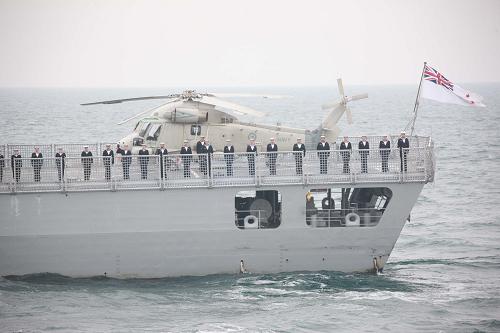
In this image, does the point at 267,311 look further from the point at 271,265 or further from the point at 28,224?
the point at 28,224

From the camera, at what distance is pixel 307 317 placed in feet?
95.5

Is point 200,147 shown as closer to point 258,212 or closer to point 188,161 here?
point 188,161

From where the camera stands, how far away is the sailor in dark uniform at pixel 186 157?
3177 cm

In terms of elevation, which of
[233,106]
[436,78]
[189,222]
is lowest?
[189,222]

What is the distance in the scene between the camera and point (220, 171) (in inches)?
1258

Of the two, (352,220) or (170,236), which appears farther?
(352,220)

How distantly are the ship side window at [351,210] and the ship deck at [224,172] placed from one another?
0.99 m

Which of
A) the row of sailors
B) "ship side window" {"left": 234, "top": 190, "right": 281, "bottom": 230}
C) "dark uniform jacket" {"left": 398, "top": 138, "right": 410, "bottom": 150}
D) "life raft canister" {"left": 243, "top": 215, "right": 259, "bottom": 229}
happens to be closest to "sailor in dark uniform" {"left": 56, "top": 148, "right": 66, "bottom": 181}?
the row of sailors

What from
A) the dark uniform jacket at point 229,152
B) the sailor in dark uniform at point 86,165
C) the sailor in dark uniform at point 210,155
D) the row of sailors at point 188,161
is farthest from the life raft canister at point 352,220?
the sailor in dark uniform at point 86,165

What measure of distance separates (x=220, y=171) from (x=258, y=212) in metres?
1.99

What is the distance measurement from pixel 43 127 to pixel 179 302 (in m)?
78.8

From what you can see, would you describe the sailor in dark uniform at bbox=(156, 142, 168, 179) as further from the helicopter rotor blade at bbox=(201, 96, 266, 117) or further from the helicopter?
the helicopter rotor blade at bbox=(201, 96, 266, 117)

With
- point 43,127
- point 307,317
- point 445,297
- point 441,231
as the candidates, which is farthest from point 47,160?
point 43,127

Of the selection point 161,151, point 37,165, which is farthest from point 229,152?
point 37,165
